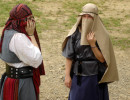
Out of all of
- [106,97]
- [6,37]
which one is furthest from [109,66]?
[6,37]

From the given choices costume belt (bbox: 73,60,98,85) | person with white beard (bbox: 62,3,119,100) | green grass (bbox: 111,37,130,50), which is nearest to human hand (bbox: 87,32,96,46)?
person with white beard (bbox: 62,3,119,100)

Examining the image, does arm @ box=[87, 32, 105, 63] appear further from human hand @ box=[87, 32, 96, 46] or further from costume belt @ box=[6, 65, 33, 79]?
costume belt @ box=[6, 65, 33, 79]

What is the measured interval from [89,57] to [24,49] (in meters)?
0.81

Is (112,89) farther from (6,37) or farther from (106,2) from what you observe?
(106,2)

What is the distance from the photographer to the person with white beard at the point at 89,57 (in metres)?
3.24

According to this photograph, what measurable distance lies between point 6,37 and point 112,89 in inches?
117

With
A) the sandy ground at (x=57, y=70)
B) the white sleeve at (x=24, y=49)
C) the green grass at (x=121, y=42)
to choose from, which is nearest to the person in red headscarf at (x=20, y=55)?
the white sleeve at (x=24, y=49)

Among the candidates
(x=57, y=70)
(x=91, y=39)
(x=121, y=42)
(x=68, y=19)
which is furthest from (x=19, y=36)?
(x=68, y=19)

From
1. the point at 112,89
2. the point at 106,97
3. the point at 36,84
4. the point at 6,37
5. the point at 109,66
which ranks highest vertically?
the point at 6,37

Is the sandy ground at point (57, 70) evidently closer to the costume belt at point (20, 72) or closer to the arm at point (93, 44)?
the costume belt at point (20, 72)

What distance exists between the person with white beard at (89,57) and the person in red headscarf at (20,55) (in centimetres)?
46

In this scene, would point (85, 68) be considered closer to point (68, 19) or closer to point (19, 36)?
point (19, 36)

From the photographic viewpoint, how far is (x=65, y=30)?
8.69 metres

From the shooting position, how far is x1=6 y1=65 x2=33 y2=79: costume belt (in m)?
3.20
